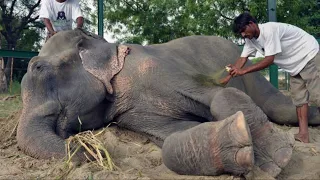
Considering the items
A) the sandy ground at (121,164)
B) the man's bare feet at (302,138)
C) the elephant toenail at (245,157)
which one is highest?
the elephant toenail at (245,157)

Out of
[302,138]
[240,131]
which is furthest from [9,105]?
[240,131]

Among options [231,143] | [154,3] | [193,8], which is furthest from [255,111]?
[154,3]

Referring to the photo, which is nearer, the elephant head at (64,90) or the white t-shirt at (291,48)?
the elephant head at (64,90)

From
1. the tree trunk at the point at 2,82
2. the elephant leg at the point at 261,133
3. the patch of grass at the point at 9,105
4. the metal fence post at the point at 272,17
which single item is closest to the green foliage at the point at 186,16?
the metal fence post at the point at 272,17

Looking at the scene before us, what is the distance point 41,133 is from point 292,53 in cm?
256

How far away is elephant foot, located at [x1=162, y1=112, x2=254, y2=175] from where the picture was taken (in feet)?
7.97

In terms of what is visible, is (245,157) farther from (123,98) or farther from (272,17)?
(272,17)

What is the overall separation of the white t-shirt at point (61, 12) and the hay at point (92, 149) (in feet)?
9.13

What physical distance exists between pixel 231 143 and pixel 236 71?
5.62 ft

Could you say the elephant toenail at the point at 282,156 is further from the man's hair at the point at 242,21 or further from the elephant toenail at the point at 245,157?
the man's hair at the point at 242,21

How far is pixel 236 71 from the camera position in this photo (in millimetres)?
4078

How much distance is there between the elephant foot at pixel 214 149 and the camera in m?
2.43

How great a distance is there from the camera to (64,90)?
3.48 m

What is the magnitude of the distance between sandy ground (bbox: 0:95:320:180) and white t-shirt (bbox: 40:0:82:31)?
171 centimetres
